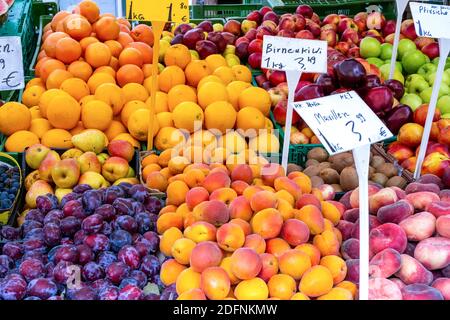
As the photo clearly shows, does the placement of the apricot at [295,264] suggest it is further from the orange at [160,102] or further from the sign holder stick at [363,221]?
the orange at [160,102]

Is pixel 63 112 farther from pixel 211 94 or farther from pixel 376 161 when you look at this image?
pixel 376 161

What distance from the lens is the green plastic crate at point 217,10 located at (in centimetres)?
450

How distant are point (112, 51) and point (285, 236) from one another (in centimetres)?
191

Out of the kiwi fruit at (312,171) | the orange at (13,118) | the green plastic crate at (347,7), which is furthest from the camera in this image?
A: the green plastic crate at (347,7)

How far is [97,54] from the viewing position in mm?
2811

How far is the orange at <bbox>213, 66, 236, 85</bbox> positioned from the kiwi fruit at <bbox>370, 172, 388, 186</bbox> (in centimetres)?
106

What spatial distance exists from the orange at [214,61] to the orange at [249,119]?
1.79ft

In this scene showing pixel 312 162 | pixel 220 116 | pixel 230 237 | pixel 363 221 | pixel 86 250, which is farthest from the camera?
pixel 220 116

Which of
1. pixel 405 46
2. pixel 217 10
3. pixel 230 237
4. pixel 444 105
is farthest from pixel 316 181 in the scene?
pixel 217 10

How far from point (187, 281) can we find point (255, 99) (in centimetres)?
150

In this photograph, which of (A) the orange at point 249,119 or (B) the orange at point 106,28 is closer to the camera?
(A) the orange at point 249,119

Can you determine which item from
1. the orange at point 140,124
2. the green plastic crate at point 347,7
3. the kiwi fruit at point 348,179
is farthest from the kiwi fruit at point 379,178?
the green plastic crate at point 347,7

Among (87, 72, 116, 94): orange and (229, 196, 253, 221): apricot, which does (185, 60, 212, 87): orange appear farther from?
(229, 196, 253, 221): apricot
